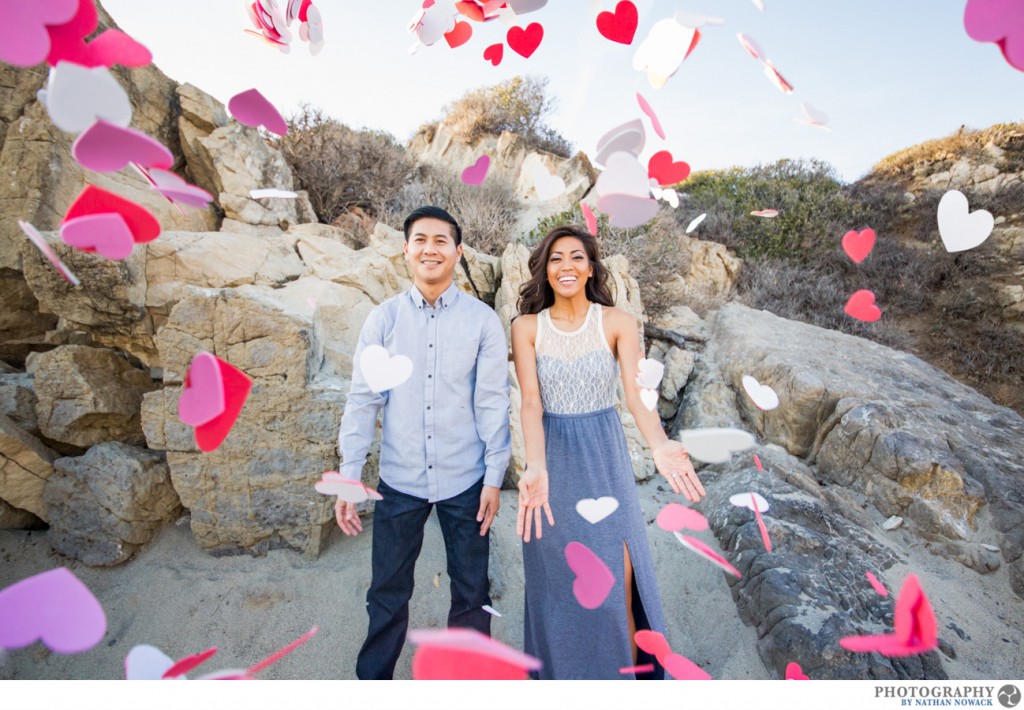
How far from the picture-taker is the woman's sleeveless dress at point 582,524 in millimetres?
1989

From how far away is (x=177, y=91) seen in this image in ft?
17.6

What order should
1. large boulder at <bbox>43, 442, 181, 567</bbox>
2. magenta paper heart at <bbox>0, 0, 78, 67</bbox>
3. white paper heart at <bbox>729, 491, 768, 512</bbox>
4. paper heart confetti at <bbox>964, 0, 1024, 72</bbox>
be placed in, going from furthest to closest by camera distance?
white paper heart at <bbox>729, 491, 768, 512</bbox>
large boulder at <bbox>43, 442, 181, 567</bbox>
paper heart confetti at <bbox>964, 0, 1024, 72</bbox>
magenta paper heart at <bbox>0, 0, 78, 67</bbox>

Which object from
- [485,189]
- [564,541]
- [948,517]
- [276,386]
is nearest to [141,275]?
[276,386]

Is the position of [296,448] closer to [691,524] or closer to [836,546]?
[691,524]

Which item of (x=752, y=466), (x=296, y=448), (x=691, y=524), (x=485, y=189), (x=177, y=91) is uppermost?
(x=177, y=91)

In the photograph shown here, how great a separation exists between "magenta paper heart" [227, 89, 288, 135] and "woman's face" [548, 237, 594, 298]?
121 centimetres

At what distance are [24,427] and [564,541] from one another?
3.54 m

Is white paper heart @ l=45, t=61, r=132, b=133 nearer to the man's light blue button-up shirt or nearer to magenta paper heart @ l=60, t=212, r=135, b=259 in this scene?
magenta paper heart @ l=60, t=212, r=135, b=259

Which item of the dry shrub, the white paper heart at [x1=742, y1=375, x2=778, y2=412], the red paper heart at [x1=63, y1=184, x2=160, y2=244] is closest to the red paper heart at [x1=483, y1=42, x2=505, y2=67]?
the red paper heart at [x1=63, y1=184, x2=160, y2=244]

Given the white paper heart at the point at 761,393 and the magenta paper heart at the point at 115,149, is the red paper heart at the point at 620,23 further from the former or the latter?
the white paper heart at the point at 761,393

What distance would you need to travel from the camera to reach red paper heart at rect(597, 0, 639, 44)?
76.7 inches

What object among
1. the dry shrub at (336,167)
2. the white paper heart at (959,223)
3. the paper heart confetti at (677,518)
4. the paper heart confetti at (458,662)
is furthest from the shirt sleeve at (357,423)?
the dry shrub at (336,167)

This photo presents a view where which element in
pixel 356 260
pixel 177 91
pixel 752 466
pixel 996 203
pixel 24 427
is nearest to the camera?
pixel 24 427

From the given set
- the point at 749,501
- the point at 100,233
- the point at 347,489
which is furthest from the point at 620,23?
the point at 749,501
